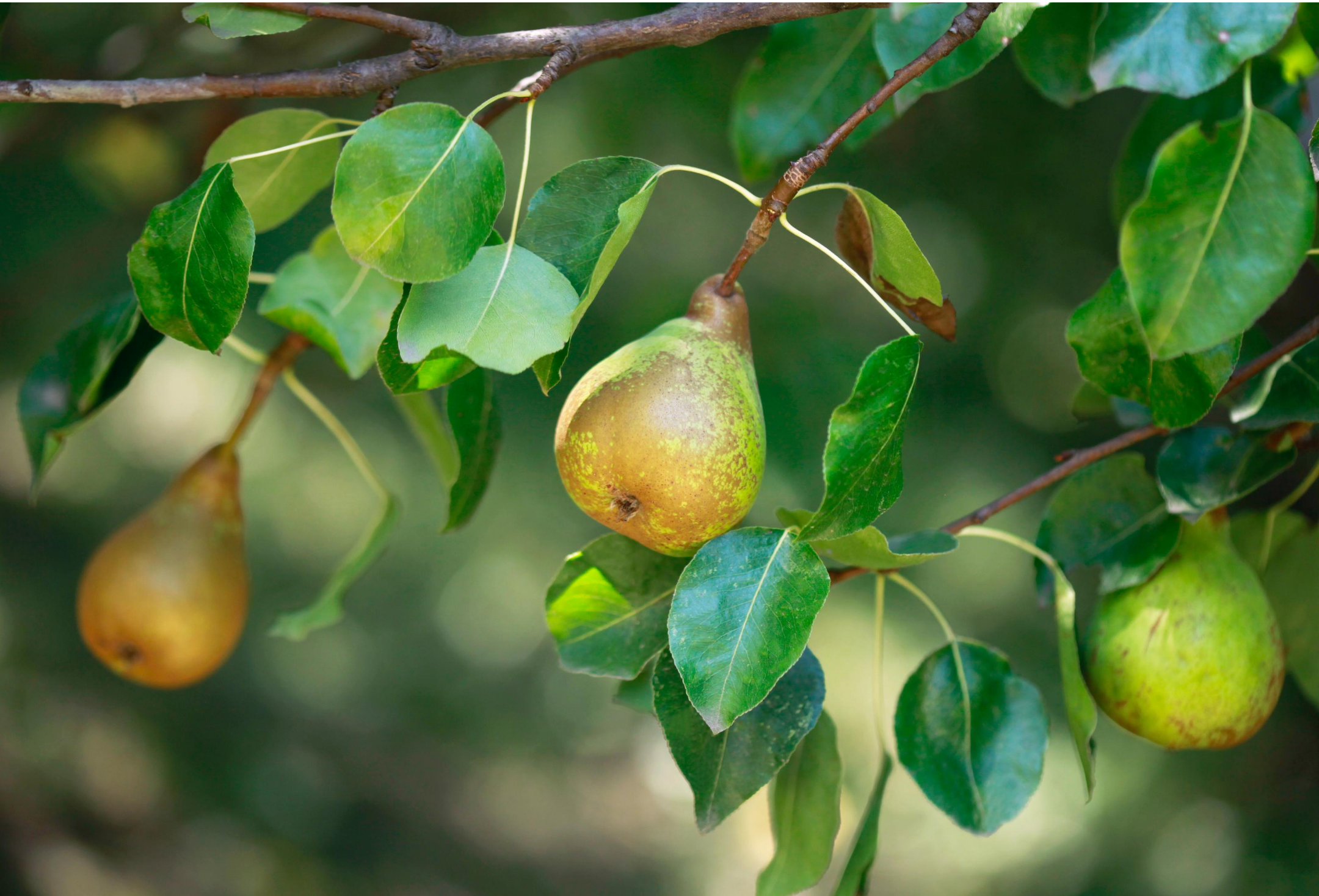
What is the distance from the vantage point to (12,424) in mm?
1241

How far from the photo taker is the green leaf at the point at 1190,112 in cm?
57

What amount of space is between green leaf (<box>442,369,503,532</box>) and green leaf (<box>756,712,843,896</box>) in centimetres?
22

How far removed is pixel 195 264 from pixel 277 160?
0.13m

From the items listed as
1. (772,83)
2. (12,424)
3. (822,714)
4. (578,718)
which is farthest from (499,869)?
(772,83)

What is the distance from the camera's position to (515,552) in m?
1.17

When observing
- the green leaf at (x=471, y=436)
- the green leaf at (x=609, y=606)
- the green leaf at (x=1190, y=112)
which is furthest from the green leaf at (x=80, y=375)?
the green leaf at (x=1190, y=112)

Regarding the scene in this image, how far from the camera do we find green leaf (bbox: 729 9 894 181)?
1.96 feet

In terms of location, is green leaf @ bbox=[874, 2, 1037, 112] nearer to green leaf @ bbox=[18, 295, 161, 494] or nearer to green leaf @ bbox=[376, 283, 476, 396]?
green leaf @ bbox=[376, 283, 476, 396]

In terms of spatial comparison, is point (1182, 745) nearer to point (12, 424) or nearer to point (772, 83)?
point (772, 83)

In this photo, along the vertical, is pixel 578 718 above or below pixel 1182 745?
below

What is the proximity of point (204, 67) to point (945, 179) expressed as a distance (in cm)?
68

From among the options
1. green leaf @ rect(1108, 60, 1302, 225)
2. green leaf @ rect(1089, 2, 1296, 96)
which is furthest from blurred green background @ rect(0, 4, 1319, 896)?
green leaf @ rect(1089, 2, 1296, 96)

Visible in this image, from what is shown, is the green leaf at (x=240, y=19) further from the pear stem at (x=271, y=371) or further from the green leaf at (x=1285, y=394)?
the green leaf at (x=1285, y=394)

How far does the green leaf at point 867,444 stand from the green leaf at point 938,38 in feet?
0.49
